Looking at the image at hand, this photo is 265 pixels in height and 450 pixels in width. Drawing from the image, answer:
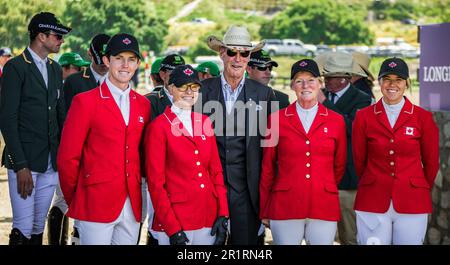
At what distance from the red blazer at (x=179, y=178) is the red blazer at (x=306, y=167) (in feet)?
1.52

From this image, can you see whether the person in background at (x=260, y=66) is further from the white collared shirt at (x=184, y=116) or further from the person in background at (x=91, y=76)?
the white collared shirt at (x=184, y=116)

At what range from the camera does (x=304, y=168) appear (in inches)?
219

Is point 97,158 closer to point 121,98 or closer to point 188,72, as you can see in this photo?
point 121,98

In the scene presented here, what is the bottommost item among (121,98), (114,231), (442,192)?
(442,192)

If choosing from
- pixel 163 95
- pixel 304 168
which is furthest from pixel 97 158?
pixel 163 95

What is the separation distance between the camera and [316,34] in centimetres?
7069

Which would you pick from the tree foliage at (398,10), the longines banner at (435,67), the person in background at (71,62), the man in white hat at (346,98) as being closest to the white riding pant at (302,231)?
the man in white hat at (346,98)

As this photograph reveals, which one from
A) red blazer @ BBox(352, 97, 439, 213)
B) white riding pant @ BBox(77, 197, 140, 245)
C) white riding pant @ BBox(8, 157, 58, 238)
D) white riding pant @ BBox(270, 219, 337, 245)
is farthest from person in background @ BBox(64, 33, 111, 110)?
red blazer @ BBox(352, 97, 439, 213)

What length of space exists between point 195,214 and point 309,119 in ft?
3.60

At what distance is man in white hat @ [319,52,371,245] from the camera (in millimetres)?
7250

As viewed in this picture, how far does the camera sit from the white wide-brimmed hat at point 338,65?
7.42 metres

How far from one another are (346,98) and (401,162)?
1757 mm
